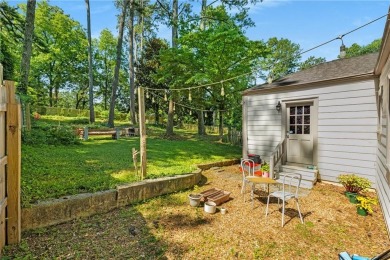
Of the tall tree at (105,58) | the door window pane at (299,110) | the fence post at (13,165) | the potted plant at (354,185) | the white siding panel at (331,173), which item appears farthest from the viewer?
the tall tree at (105,58)

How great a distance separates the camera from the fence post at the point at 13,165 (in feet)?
8.95

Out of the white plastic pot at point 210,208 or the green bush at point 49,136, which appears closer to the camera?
the white plastic pot at point 210,208

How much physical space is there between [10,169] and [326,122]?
6.83m

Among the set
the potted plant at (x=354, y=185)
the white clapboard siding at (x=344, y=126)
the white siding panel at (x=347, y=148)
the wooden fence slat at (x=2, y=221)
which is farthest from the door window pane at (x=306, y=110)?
the wooden fence slat at (x=2, y=221)

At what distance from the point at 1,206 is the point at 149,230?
192 cm

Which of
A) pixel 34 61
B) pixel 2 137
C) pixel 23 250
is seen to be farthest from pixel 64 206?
pixel 34 61

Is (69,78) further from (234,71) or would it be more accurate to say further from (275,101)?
(275,101)

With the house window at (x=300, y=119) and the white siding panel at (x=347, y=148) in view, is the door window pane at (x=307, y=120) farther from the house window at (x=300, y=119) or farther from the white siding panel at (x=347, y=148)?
the white siding panel at (x=347, y=148)

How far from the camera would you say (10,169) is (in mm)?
2746

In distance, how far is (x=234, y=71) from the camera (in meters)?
9.96

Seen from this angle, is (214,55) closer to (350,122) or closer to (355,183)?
(350,122)

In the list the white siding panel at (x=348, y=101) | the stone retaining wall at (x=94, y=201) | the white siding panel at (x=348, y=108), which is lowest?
the stone retaining wall at (x=94, y=201)

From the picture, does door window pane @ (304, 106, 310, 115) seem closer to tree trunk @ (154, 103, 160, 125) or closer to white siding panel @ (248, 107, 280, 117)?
white siding panel @ (248, 107, 280, 117)

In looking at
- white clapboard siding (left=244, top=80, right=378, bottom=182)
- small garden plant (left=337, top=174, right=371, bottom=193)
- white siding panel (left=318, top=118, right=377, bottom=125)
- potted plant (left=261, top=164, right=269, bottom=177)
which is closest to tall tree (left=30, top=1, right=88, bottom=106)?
potted plant (left=261, top=164, right=269, bottom=177)
